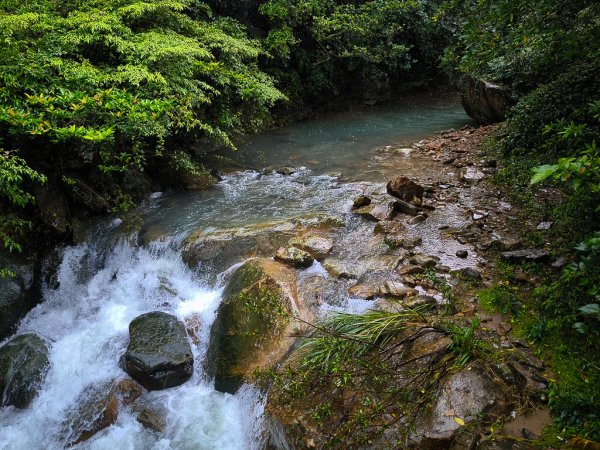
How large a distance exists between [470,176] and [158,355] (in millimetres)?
5957

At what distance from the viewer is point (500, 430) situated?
2.92 m

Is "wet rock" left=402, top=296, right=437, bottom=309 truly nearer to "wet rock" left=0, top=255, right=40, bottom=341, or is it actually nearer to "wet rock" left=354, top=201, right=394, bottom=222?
"wet rock" left=354, top=201, right=394, bottom=222

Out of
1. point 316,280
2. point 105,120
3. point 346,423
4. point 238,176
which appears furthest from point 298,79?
point 346,423

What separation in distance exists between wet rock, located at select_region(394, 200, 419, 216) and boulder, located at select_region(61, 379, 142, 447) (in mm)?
4437

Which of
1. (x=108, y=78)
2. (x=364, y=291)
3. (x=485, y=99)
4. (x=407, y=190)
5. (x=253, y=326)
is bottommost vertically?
(x=253, y=326)

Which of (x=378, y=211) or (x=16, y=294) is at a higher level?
(x=16, y=294)

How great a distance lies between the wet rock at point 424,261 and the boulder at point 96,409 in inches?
143

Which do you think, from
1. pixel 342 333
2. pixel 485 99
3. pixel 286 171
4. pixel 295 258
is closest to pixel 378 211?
pixel 295 258

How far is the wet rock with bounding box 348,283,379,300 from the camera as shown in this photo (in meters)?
4.95

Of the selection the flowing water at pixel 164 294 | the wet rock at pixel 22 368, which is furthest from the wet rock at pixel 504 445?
the wet rock at pixel 22 368

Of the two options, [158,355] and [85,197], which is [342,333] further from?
[85,197]

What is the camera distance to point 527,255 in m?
4.86

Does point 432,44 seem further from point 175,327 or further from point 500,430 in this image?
point 500,430

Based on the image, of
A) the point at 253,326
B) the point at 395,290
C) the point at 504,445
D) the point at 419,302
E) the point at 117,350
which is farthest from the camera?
the point at 117,350
